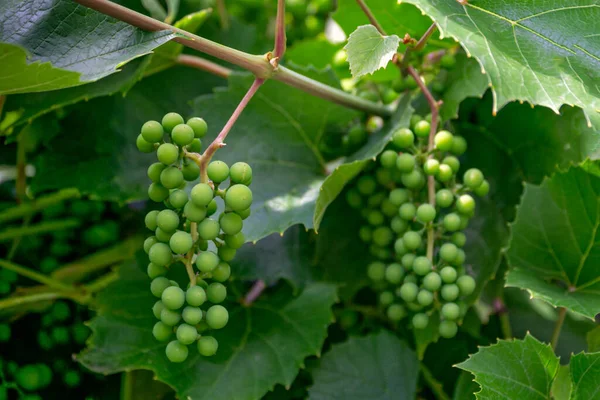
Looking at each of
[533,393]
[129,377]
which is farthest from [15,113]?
[533,393]

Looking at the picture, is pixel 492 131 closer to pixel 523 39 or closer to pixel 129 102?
pixel 523 39

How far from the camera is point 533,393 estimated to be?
0.83 metres

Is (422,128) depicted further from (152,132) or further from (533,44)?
(152,132)

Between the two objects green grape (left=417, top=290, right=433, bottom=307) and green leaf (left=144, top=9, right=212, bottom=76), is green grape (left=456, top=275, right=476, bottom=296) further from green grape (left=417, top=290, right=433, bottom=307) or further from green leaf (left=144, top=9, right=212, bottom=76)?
green leaf (left=144, top=9, right=212, bottom=76)

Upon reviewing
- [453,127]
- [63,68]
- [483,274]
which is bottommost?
[483,274]

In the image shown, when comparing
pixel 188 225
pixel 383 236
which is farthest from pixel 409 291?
pixel 188 225

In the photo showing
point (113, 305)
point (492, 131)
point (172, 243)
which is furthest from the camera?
point (492, 131)

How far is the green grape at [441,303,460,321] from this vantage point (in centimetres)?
87

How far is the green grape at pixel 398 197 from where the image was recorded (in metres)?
0.92

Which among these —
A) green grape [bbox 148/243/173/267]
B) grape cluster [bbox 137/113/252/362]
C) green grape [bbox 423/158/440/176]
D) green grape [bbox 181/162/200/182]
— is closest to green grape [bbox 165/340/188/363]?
grape cluster [bbox 137/113/252/362]

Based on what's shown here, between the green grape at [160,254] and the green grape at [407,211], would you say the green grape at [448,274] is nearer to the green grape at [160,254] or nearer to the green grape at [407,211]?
the green grape at [407,211]

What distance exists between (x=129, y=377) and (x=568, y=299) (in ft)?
2.33

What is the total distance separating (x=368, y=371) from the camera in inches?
41.2

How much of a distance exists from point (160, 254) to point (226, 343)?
1.02 feet
